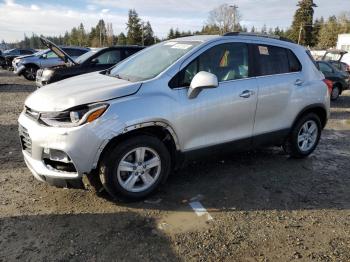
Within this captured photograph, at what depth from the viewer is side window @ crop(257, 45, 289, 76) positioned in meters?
5.05

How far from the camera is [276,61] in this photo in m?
5.25

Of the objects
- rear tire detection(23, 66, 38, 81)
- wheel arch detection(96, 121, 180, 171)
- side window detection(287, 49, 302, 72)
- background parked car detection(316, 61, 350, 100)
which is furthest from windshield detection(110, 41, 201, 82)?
rear tire detection(23, 66, 38, 81)

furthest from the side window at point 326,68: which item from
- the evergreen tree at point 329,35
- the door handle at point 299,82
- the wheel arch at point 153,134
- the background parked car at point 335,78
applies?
the evergreen tree at point 329,35

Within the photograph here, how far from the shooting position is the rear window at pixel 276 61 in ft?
16.6

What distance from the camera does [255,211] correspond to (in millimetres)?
4105

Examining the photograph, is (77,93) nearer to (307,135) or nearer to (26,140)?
(26,140)

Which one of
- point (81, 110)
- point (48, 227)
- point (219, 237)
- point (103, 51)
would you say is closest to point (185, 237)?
point (219, 237)

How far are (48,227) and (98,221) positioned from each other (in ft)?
1.60

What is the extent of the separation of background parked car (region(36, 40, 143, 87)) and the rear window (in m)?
6.37

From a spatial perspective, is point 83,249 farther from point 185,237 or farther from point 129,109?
point 129,109

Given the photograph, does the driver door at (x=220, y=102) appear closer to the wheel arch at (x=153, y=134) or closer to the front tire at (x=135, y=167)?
the wheel arch at (x=153, y=134)

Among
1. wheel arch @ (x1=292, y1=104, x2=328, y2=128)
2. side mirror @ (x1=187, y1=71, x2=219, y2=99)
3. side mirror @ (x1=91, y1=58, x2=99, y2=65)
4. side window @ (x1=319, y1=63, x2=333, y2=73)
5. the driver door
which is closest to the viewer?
side mirror @ (x1=187, y1=71, x2=219, y2=99)

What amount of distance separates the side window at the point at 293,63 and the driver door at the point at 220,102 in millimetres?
Answer: 895

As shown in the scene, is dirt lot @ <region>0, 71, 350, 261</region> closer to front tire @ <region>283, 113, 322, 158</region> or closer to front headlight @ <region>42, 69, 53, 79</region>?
front tire @ <region>283, 113, 322, 158</region>
